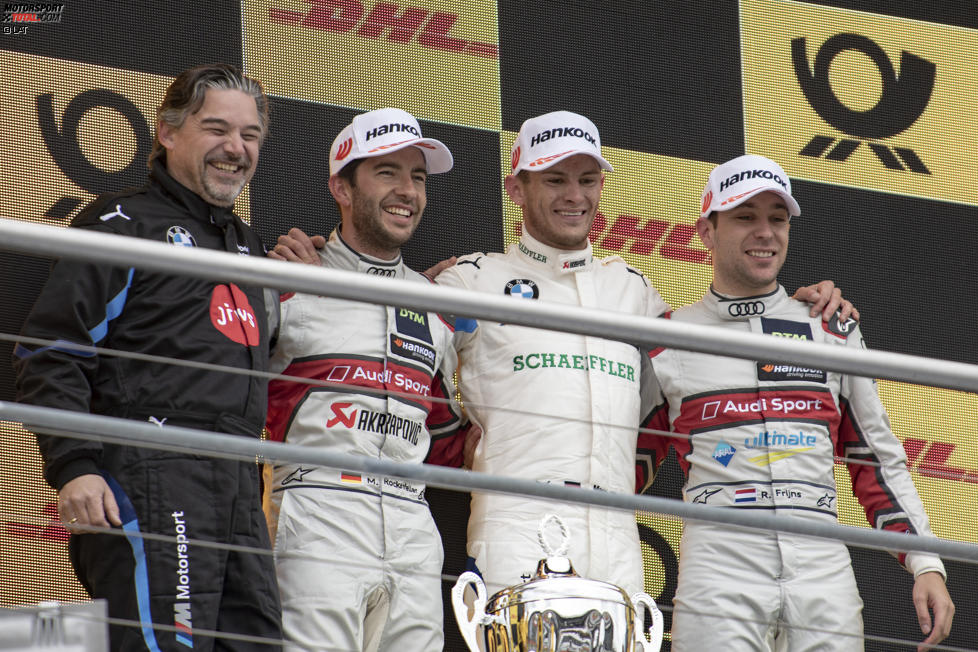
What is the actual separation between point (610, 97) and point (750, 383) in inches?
35.6

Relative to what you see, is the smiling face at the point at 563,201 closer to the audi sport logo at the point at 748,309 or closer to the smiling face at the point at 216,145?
the audi sport logo at the point at 748,309

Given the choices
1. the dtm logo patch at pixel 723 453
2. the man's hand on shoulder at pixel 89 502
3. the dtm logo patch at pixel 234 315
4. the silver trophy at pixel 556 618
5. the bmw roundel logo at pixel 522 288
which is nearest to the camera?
the man's hand on shoulder at pixel 89 502

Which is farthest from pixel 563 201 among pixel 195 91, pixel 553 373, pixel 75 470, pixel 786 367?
pixel 75 470

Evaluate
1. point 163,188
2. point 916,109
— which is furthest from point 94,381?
point 916,109

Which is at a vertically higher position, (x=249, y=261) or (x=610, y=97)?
(x=610, y=97)

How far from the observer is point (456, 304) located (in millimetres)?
1464

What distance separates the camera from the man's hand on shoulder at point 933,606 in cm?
254

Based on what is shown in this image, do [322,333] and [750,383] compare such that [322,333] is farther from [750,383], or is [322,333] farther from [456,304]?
[456,304]

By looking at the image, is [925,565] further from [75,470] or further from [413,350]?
[75,470]

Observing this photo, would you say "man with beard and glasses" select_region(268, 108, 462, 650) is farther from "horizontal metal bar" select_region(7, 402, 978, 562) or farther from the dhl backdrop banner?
"horizontal metal bar" select_region(7, 402, 978, 562)

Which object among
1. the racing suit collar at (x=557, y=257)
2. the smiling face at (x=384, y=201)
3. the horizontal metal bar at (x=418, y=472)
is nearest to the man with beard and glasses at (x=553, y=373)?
the racing suit collar at (x=557, y=257)

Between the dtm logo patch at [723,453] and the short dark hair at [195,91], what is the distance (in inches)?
36.3

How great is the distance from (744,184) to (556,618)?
3.42 feet

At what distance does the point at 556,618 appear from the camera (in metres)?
2.17
